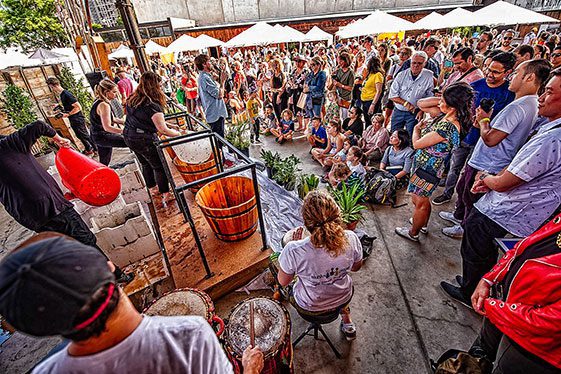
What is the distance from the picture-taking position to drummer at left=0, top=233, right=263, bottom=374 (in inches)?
24.7

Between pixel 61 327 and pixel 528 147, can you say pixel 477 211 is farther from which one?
pixel 61 327

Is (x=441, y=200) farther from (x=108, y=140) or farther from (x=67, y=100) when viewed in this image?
(x=67, y=100)

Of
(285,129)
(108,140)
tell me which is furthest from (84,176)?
(285,129)

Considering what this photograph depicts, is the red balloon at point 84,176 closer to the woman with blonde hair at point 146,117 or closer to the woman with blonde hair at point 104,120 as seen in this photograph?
the woman with blonde hair at point 146,117

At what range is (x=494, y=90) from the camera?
11.3ft

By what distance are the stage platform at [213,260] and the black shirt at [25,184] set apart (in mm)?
1209

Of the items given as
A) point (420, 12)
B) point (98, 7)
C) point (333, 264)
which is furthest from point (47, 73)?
point (420, 12)

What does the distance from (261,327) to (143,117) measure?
2886 mm

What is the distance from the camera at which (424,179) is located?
2898mm

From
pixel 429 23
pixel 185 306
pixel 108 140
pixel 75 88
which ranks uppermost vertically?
pixel 429 23

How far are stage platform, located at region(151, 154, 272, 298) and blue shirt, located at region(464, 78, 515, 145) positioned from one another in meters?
3.47

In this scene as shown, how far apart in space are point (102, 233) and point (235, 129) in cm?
331

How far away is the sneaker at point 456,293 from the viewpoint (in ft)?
8.54

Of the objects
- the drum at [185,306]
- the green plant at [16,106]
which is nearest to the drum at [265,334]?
the drum at [185,306]
